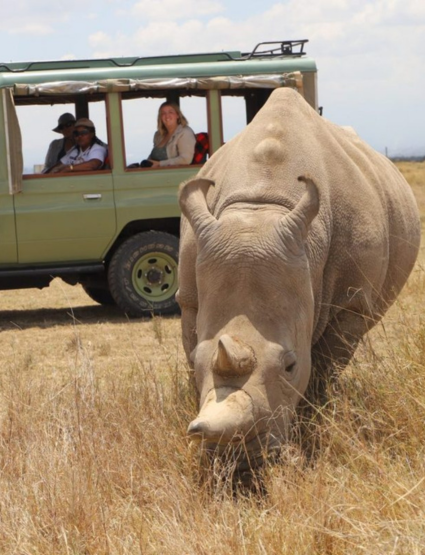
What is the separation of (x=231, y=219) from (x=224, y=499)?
129cm

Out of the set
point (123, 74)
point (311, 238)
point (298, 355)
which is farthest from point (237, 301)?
point (123, 74)

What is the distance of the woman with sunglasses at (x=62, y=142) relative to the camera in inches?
482

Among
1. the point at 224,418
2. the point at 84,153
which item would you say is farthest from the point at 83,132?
the point at 224,418

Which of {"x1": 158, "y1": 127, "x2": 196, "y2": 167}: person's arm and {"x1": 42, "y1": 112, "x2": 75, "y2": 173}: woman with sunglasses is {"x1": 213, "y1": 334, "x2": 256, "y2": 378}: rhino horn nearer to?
{"x1": 158, "y1": 127, "x2": 196, "y2": 167}: person's arm

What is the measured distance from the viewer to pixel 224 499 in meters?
4.88

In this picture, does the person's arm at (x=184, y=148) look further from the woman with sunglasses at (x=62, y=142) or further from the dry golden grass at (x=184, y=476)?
the dry golden grass at (x=184, y=476)

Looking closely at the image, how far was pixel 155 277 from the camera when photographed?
12.3 m

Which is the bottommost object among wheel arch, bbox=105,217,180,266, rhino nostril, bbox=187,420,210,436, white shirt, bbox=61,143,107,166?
wheel arch, bbox=105,217,180,266

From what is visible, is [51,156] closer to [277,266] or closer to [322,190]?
[322,190]

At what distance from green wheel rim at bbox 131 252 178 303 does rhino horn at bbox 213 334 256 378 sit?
7.32 metres

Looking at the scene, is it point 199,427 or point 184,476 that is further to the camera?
point 184,476

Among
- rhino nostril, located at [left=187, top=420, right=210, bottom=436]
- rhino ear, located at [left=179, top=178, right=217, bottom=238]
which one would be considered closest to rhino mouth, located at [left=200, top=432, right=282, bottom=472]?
rhino nostril, located at [left=187, top=420, right=210, bottom=436]

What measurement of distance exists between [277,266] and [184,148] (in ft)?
23.2

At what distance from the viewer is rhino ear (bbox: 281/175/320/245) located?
5.22m
